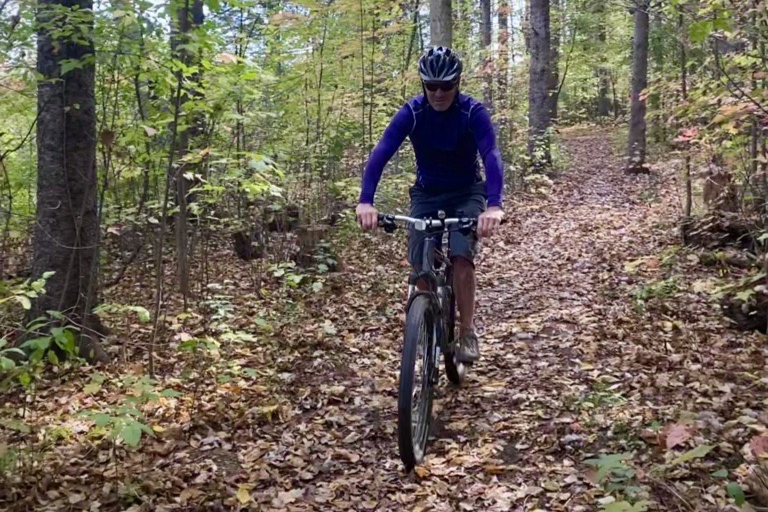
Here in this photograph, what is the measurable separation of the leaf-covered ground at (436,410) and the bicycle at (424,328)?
26cm

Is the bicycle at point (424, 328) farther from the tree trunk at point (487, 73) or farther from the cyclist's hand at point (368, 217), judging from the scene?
the tree trunk at point (487, 73)

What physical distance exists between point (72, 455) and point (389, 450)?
6.25ft

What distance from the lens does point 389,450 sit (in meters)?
3.98

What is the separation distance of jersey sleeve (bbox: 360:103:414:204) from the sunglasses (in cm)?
22

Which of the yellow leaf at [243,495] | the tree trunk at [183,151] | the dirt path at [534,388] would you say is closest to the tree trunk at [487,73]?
the dirt path at [534,388]

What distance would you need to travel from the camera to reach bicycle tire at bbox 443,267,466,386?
4352 millimetres

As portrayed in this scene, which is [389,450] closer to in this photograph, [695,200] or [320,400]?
[320,400]

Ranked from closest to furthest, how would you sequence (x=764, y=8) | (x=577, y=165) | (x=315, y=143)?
(x=764, y=8) → (x=315, y=143) → (x=577, y=165)

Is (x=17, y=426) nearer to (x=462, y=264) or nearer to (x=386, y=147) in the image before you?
(x=386, y=147)

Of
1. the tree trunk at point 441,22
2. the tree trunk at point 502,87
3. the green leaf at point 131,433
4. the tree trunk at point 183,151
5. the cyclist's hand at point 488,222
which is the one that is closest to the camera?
the green leaf at point 131,433

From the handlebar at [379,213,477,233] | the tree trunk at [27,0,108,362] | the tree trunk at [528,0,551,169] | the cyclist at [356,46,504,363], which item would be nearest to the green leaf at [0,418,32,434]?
the tree trunk at [27,0,108,362]

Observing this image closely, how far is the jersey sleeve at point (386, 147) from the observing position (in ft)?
Result: 13.3

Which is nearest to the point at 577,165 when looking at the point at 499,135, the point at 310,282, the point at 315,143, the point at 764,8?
the point at 499,135

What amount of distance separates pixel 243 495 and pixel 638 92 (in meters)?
13.8
